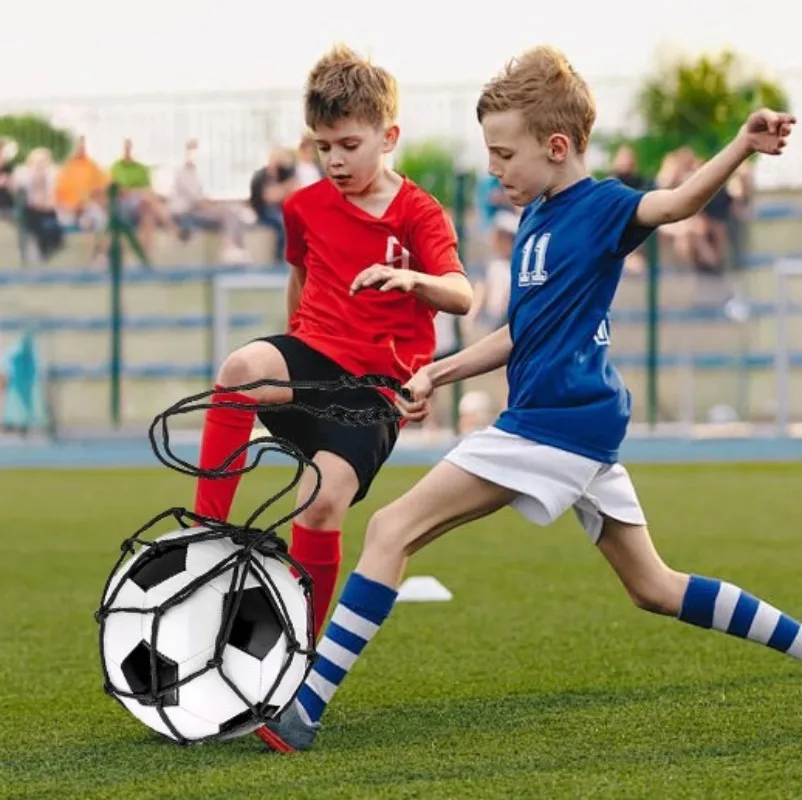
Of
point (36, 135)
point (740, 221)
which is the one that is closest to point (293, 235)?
point (740, 221)

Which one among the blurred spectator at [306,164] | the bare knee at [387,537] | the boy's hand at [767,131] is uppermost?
the boy's hand at [767,131]

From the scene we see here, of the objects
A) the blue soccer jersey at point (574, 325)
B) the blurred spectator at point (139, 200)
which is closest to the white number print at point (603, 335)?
the blue soccer jersey at point (574, 325)

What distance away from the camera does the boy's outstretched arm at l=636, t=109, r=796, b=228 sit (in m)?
4.12

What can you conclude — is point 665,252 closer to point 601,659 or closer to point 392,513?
point 601,659

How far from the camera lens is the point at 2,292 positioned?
22.1 metres

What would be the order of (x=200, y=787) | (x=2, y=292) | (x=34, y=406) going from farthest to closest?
(x=2, y=292), (x=34, y=406), (x=200, y=787)

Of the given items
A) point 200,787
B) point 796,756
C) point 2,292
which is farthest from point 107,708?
point 2,292

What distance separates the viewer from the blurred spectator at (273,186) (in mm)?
20547

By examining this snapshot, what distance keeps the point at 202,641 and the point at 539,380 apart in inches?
39.2

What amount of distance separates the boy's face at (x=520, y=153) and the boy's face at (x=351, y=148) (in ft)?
1.84

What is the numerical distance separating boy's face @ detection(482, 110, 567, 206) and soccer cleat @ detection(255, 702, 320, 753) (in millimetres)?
1344

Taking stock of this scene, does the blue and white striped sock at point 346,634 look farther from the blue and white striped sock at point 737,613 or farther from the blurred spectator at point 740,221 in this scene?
the blurred spectator at point 740,221

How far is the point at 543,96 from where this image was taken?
15.0ft

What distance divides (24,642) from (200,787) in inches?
100
